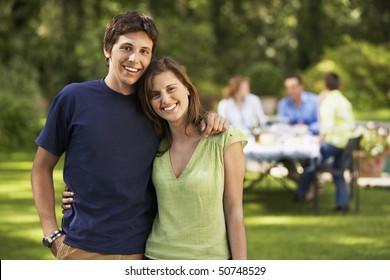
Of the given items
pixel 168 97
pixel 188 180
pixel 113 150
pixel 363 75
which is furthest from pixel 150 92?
pixel 363 75

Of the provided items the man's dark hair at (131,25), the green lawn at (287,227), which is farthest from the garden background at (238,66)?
the man's dark hair at (131,25)

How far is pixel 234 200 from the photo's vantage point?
3.51 m

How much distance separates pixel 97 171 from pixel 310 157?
832cm

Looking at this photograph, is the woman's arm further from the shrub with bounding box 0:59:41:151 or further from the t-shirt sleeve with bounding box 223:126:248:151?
the shrub with bounding box 0:59:41:151

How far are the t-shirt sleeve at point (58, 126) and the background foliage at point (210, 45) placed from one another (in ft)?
57.2

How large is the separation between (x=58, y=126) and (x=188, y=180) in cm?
57

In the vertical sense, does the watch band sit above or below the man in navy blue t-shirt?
below

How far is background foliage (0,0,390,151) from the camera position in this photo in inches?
1213

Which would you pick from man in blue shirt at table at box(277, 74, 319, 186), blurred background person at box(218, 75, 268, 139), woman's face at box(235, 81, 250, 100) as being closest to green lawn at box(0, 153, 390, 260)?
man in blue shirt at table at box(277, 74, 319, 186)

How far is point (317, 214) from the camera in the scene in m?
11.6

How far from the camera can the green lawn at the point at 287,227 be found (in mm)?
8703

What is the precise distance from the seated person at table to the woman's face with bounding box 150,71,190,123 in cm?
791

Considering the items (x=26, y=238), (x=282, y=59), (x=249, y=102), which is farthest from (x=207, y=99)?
(x=26, y=238)

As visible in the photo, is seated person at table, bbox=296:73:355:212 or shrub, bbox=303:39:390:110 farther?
shrub, bbox=303:39:390:110
